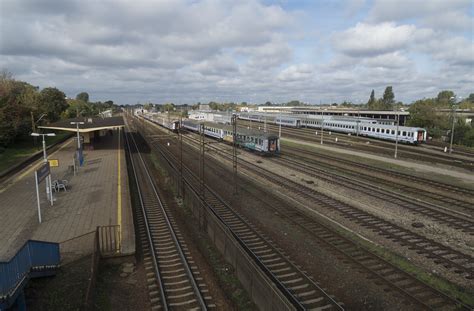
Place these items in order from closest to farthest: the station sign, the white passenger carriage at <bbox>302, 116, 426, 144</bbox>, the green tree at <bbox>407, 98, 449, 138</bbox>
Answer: the station sign → the white passenger carriage at <bbox>302, 116, 426, 144</bbox> → the green tree at <bbox>407, 98, 449, 138</bbox>

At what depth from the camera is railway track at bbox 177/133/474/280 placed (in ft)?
40.3

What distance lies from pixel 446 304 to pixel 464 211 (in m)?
10.7

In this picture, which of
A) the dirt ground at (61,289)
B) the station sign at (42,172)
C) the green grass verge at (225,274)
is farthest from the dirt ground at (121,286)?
the station sign at (42,172)

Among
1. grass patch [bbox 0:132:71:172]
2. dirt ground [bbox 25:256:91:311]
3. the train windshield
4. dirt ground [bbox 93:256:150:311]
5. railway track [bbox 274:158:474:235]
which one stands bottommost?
dirt ground [bbox 93:256:150:311]

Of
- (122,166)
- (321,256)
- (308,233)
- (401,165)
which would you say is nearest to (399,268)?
(321,256)

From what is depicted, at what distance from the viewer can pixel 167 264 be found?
12.6 meters

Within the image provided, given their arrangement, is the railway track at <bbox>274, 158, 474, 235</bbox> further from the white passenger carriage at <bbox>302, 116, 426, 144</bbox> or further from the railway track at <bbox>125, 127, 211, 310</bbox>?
the white passenger carriage at <bbox>302, 116, 426, 144</bbox>

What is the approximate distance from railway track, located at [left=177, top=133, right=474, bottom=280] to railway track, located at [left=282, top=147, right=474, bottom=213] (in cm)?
597

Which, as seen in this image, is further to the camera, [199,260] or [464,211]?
[464,211]

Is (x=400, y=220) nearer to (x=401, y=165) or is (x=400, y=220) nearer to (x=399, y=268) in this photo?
(x=399, y=268)

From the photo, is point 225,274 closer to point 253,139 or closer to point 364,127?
point 253,139

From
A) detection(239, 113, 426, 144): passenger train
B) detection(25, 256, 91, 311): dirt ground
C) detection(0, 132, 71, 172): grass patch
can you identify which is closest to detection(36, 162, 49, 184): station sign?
detection(25, 256, 91, 311): dirt ground

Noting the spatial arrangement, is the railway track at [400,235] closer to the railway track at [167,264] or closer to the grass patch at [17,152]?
the railway track at [167,264]

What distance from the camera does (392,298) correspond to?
10.0 m
